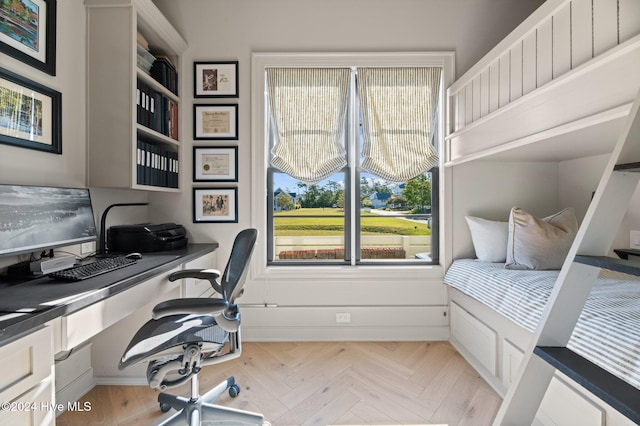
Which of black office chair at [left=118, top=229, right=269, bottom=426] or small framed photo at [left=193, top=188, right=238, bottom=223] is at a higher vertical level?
small framed photo at [left=193, top=188, right=238, bottom=223]

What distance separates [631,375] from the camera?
Result: 96 centimetres

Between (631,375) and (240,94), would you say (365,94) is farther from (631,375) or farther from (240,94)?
(631,375)

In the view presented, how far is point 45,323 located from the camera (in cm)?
94

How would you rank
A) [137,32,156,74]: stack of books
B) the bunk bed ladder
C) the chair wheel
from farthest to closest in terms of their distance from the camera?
[137,32,156,74]: stack of books < the chair wheel < the bunk bed ladder

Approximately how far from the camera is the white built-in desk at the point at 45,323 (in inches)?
32.2

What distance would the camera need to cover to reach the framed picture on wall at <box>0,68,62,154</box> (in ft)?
4.43

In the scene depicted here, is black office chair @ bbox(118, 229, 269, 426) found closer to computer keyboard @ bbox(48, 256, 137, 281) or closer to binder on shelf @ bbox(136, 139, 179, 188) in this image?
computer keyboard @ bbox(48, 256, 137, 281)

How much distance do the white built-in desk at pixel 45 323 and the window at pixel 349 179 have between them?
1.33m

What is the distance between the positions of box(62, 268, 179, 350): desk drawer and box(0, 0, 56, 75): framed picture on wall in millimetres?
1238

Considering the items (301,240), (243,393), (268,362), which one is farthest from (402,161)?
(243,393)

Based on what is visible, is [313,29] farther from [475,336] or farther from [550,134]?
[475,336]

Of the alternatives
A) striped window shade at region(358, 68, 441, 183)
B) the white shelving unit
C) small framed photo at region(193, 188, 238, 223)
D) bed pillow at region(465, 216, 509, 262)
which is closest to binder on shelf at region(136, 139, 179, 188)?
the white shelving unit

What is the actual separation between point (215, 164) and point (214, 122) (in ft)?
1.20

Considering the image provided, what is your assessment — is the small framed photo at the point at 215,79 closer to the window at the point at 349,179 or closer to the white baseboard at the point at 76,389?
the window at the point at 349,179
